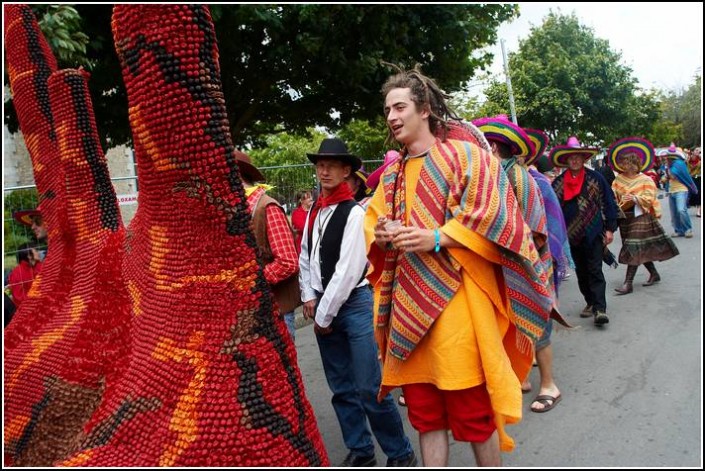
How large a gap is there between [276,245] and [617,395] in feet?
9.44

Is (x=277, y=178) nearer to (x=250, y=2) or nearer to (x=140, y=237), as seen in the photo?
(x=250, y=2)

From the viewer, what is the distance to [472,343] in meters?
2.45

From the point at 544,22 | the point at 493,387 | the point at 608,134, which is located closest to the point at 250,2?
the point at 493,387

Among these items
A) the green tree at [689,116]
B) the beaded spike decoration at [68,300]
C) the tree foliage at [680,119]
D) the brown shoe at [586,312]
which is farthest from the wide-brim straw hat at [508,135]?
the green tree at [689,116]

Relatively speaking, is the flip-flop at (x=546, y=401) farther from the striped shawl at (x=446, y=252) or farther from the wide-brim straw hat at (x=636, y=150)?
the wide-brim straw hat at (x=636, y=150)

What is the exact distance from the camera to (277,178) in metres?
8.45

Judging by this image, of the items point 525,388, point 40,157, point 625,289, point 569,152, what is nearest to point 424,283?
point 40,157

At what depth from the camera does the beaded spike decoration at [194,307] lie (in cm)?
181

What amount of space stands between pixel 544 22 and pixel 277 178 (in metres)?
16.4

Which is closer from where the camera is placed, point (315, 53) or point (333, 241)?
point (333, 241)

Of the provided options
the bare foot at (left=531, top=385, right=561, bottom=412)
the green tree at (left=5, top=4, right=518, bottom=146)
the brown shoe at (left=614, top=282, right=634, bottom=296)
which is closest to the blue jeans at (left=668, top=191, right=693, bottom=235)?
the green tree at (left=5, top=4, right=518, bottom=146)

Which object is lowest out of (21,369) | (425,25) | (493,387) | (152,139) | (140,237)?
(493,387)

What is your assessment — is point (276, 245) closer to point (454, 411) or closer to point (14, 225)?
point (454, 411)

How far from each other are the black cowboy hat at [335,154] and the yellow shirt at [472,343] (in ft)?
3.16
